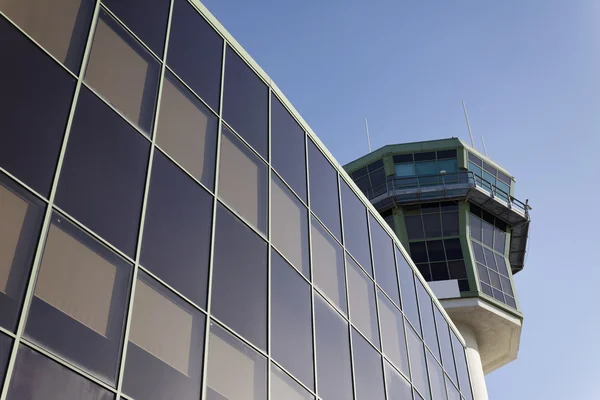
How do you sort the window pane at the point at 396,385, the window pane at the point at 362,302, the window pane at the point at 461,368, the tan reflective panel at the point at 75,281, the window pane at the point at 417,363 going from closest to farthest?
the tan reflective panel at the point at 75,281
the window pane at the point at 362,302
the window pane at the point at 396,385
the window pane at the point at 417,363
the window pane at the point at 461,368

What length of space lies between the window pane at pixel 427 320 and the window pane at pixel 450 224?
2096cm

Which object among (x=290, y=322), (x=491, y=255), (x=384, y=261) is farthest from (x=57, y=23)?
(x=491, y=255)

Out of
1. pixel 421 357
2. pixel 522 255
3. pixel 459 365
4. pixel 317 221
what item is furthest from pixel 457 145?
pixel 317 221

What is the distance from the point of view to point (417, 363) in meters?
22.7

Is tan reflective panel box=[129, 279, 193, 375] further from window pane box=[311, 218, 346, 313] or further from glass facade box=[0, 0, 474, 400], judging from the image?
window pane box=[311, 218, 346, 313]

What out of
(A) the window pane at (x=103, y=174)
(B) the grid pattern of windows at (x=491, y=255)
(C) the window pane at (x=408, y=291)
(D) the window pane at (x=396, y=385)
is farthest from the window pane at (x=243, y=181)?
(B) the grid pattern of windows at (x=491, y=255)

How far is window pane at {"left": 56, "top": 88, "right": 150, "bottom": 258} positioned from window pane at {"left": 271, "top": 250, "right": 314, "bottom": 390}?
409cm

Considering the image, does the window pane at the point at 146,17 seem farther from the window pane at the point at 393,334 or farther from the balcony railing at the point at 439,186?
the balcony railing at the point at 439,186

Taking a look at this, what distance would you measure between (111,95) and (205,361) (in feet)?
14.3

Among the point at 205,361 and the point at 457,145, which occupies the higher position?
the point at 457,145

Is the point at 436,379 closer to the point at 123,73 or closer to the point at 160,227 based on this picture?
the point at 160,227

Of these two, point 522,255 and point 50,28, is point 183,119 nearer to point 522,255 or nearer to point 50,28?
point 50,28

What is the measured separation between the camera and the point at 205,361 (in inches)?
466

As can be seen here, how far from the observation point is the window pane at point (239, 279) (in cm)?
1301
